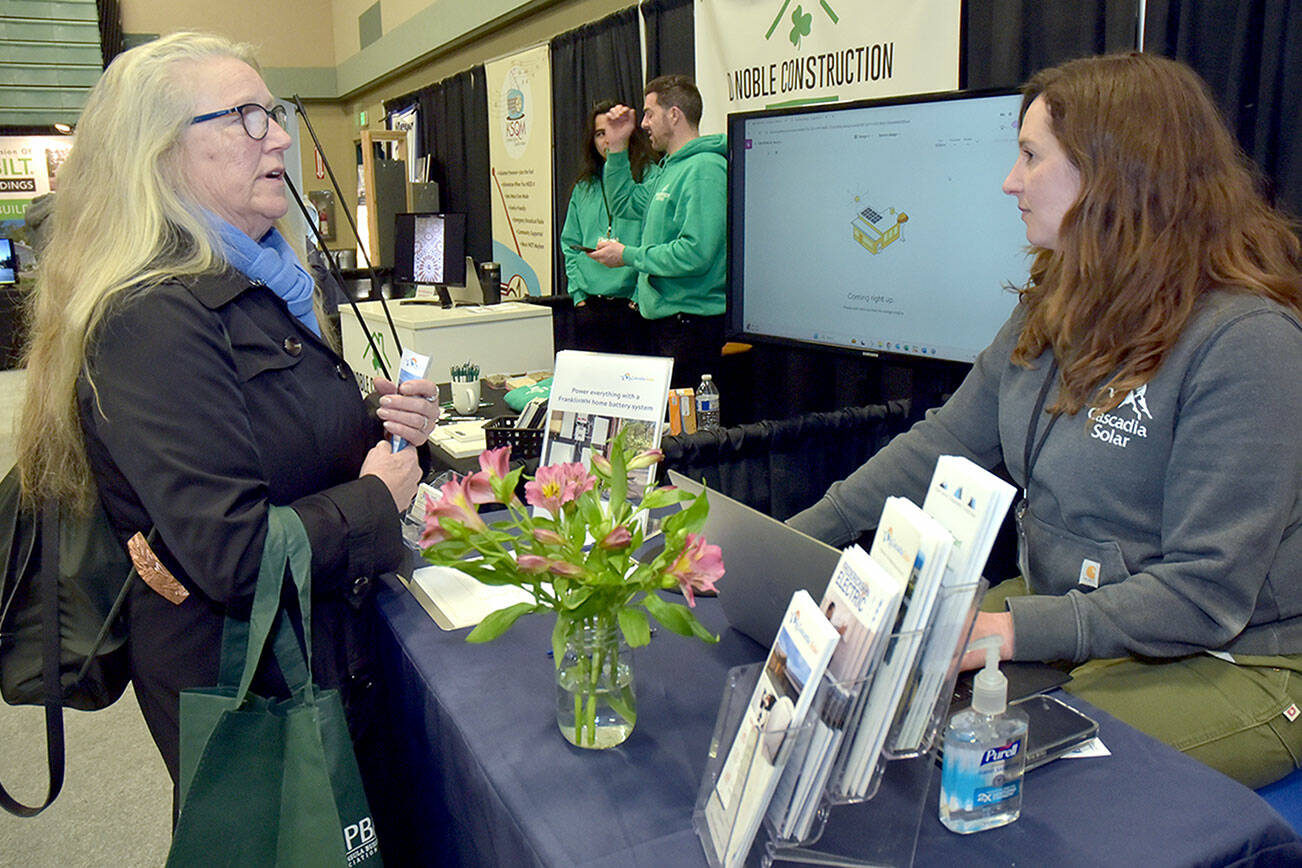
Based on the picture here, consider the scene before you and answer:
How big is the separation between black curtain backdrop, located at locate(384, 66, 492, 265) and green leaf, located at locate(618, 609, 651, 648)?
233 inches

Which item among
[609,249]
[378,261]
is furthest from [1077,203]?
[378,261]

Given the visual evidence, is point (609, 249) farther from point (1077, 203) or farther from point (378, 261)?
point (378, 261)

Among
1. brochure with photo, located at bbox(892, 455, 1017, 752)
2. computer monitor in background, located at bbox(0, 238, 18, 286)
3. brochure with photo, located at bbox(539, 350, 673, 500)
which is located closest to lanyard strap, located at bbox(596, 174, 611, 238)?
brochure with photo, located at bbox(539, 350, 673, 500)

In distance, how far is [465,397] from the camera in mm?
2510

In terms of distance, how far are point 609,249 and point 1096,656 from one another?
110 inches

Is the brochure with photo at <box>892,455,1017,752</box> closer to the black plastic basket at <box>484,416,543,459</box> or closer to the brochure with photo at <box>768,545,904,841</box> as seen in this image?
the brochure with photo at <box>768,545,904,841</box>

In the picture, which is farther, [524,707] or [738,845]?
[524,707]

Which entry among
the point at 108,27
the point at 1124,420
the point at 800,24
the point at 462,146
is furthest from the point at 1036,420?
the point at 108,27

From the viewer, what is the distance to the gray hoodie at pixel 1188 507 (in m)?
1.12

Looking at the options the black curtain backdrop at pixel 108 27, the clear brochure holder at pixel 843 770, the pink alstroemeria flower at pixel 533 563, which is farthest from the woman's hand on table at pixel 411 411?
the black curtain backdrop at pixel 108 27

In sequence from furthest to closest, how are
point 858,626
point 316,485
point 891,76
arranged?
1. point 891,76
2. point 316,485
3. point 858,626

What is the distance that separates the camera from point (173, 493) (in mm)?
1081

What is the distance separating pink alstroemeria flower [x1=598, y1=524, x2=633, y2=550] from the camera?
855mm

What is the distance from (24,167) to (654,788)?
10.3m
